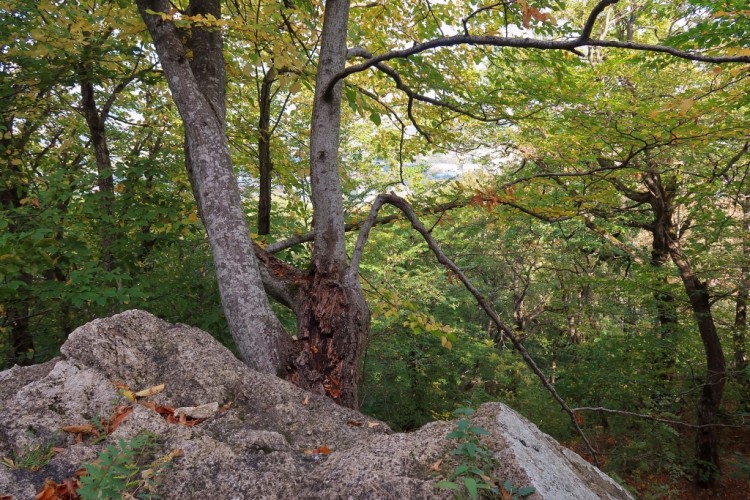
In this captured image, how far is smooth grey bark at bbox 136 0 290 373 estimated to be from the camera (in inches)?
101

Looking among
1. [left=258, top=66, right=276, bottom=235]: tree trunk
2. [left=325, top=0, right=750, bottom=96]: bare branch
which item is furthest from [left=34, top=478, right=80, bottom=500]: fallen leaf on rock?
[left=258, top=66, right=276, bottom=235]: tree trunk

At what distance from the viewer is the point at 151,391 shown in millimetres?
1907

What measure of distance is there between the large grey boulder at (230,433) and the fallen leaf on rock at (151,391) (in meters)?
0.04

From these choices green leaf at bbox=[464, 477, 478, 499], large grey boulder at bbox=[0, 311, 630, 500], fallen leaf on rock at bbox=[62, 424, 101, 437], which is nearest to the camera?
green leaf at bbox=[464, 477, 478, 499]

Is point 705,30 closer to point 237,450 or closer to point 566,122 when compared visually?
point 566,122

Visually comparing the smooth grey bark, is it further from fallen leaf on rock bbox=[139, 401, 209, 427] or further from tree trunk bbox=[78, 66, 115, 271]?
tree trunk bbox=[78, 66, 115, 271]

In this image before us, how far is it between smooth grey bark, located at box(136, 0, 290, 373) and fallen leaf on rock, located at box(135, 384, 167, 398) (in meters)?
0.65

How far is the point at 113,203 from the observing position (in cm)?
457

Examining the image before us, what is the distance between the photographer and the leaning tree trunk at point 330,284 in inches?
102

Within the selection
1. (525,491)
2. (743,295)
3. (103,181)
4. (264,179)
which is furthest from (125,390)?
(743,295)

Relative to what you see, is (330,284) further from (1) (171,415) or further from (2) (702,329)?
(2) (702,329)

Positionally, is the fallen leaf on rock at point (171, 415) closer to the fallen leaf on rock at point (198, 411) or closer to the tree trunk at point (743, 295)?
the fallen leaf on rock at point (198, 411)

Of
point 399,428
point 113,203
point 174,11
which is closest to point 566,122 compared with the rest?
point 174,11

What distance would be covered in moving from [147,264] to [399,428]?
6.93 meters
